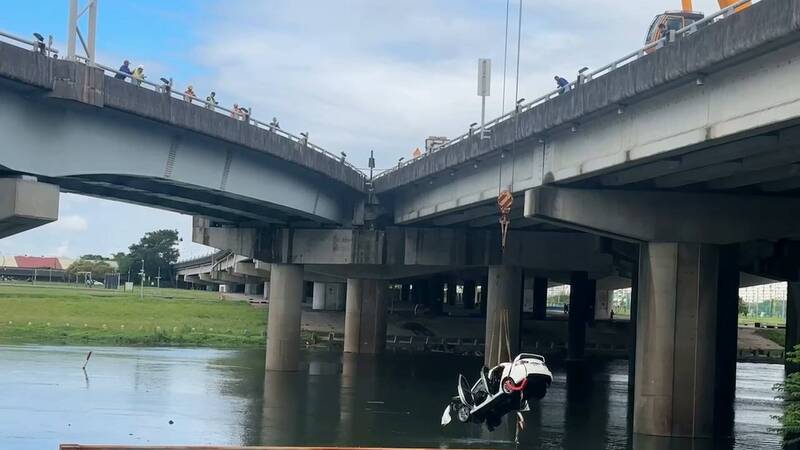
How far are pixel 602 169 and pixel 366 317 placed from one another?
4564 centimetres

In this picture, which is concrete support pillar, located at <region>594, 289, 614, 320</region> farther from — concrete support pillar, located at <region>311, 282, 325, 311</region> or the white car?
the white car

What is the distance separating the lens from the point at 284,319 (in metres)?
56.8

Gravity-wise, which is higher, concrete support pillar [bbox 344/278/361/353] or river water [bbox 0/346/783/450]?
concrete support pillar [bbox 344/278/361/353]

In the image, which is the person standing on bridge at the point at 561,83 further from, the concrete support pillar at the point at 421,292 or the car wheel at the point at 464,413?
the concrete support pillar at the point at 421,292

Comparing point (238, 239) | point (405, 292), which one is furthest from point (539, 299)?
point (238, 239)

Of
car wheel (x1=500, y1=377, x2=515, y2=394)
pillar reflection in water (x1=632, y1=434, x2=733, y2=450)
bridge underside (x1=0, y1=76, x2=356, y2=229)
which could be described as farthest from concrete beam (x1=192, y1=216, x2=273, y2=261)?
car wheel (x1=500, y1=377, x2=515, y2=394)

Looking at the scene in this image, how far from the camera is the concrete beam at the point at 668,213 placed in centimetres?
3422

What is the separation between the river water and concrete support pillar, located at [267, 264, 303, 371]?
127 cm

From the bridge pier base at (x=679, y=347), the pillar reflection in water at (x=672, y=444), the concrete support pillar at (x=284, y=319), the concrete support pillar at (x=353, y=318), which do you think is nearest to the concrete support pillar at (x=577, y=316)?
the concrete support pillar at (x=353, y=318)

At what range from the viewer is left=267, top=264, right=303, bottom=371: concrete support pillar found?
56406 mm

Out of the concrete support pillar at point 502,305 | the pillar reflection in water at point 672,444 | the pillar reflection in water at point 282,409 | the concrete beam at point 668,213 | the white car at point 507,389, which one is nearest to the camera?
the white car at point 507,389

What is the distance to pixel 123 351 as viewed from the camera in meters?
66.2

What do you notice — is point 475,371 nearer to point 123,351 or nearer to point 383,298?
point 383,298

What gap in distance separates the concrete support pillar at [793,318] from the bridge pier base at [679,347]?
26.1 m
